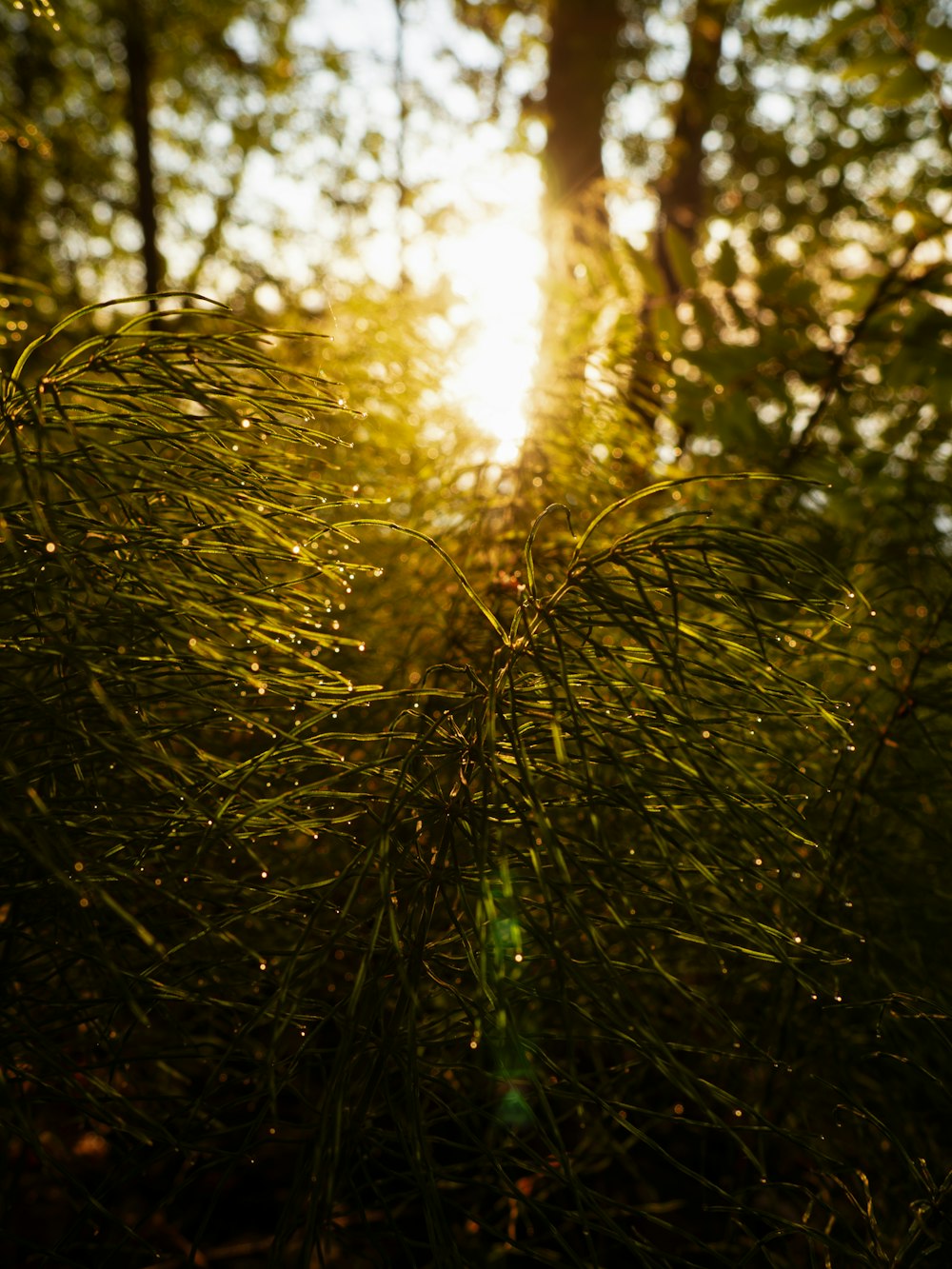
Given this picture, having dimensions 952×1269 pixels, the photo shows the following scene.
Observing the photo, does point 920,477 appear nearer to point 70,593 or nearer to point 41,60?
point 70,593

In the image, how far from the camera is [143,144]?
443cm

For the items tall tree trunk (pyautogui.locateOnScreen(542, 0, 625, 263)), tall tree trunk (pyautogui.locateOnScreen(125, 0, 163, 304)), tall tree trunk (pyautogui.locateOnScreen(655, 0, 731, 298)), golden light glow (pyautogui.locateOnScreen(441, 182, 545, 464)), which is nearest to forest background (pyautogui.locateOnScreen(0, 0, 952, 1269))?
golden light glow (pyautogui.locateOnScreen(441, 182, 545, 464))

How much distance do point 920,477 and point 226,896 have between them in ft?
3.52

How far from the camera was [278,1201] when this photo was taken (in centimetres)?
118

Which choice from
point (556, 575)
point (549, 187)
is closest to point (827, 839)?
point (556, 575)

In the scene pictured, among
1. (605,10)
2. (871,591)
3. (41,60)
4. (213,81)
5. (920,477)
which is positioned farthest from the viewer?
(213,81)

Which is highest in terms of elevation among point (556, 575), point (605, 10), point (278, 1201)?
point (605, 10)

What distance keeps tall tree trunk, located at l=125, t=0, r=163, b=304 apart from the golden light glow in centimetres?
288

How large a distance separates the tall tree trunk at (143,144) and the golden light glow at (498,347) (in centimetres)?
288

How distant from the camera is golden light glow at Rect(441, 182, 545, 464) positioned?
1146 millimetres

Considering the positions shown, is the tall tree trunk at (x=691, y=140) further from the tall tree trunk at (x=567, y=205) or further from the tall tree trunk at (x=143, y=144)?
the tall tree trunk at (x=143, y=144)

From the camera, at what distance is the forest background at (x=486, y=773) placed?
0.58 meters

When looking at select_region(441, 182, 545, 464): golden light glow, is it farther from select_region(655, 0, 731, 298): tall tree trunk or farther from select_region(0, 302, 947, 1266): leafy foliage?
select_region(655, 0, 731, 298): tall tree trunk

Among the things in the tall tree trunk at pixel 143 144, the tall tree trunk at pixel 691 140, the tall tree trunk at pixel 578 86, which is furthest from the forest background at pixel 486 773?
the tall tree trunk at pixel 143 144
